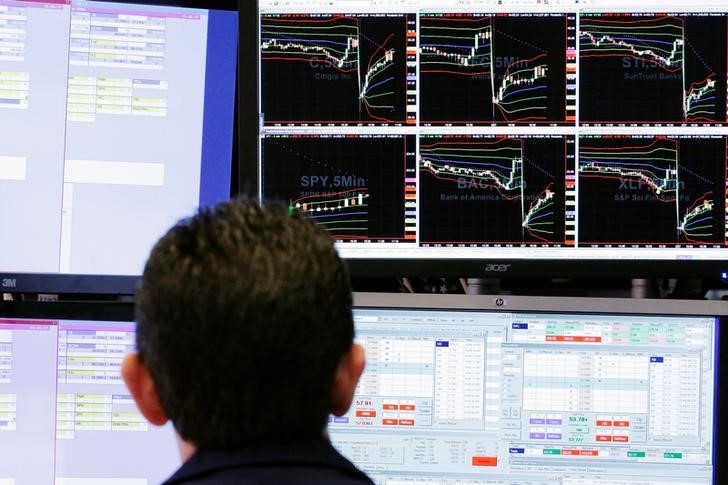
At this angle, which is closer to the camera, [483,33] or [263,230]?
[263,230]

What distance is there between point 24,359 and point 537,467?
2.68ft

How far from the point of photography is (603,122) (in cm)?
147

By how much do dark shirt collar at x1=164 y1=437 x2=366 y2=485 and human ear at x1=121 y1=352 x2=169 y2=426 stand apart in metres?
0.07

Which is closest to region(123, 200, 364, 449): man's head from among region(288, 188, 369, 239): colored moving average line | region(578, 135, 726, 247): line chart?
region(288, 188, 369, 239): colored moving average line

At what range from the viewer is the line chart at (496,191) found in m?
1.47

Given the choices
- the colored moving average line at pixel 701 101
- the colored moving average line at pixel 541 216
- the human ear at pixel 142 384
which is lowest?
the human ear at pixel 142 384

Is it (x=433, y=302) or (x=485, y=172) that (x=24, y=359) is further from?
(x=485, y=172)

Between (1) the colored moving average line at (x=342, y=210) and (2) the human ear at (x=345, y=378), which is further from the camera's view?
(1) the colored moving average line at (x=342, y=210)

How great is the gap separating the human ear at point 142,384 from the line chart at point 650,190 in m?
0.79

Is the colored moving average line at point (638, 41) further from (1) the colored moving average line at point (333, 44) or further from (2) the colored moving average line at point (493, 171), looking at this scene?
(1) the colored moving average line at point (333, 44)

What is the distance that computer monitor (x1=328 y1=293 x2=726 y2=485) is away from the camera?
1488 millimetres

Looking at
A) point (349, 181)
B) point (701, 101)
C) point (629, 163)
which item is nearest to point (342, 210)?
point (349, 181)

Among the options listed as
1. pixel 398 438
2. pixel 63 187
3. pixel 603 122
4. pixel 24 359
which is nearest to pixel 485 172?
pixel 603 122

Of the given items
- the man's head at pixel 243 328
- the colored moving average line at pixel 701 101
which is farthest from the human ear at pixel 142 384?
the colored moving average line at pixel 701 101
